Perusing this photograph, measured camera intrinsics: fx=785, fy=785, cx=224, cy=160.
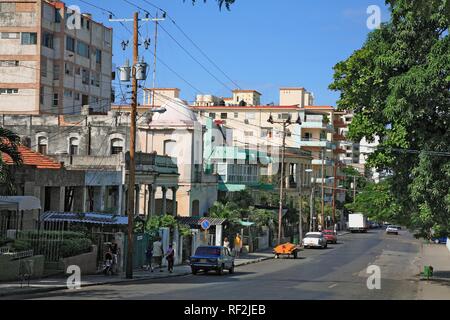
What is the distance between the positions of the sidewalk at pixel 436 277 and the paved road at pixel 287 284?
548 mm

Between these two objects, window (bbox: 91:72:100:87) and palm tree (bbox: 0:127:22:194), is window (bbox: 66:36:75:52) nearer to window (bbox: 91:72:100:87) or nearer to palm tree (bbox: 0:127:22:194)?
window (bbox: 91:72:100:87)

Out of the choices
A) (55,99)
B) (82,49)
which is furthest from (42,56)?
(82,49)

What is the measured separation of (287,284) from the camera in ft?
104

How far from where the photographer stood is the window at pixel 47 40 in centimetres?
6962

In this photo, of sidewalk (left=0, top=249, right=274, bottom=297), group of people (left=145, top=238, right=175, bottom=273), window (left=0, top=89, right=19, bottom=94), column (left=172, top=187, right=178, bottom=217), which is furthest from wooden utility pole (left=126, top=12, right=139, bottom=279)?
window (left=0, top=89, right=19, bottom=94)

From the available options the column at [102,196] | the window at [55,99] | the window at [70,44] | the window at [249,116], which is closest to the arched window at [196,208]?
the column at [102,196]

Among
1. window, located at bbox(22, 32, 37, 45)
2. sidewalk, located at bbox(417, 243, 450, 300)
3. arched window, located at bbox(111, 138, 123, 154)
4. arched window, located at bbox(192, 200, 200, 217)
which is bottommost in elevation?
sidewalk, located at bbox(417, 243, 450, 300)

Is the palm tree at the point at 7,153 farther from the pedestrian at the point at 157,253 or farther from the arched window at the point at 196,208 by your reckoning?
the arched window at the point at 196,208

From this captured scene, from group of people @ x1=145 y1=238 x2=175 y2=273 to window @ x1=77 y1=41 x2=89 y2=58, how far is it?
3660cm

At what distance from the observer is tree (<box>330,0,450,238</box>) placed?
29969 mm

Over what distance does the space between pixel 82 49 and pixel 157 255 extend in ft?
127

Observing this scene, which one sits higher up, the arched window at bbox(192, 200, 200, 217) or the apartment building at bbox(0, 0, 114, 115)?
the apartment building at bbox(0, 0, 114, 115)
